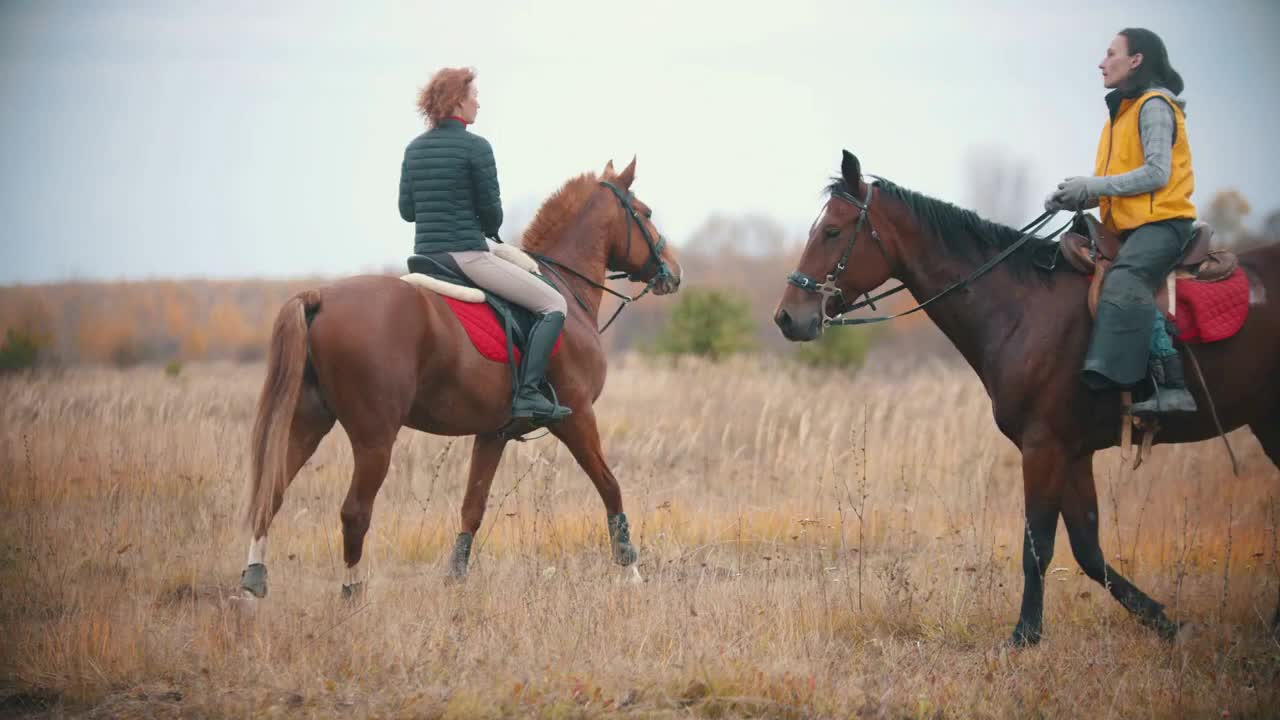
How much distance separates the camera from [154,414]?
10.8 m

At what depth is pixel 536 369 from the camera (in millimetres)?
6207

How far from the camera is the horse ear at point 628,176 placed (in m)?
7.47

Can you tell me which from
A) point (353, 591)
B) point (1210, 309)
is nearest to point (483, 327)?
point (353, 591)

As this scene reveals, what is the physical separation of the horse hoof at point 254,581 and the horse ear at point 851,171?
3.88 m

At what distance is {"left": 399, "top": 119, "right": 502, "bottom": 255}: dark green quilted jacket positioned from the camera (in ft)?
19.8

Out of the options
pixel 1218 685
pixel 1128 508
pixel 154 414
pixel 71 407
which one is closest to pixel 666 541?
pixel 1218 685

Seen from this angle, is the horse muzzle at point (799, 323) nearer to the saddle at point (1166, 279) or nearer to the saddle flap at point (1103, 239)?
the saddle at point (1166, 279)

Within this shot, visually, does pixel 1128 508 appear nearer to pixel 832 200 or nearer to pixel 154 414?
pixel 832 200

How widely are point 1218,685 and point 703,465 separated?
241 inches

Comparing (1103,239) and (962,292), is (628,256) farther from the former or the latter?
(1103,239)

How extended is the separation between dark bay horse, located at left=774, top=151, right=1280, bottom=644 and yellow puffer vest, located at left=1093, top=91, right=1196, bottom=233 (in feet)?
1.39

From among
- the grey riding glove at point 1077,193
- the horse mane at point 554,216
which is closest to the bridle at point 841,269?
the grey riding glove at point 1077,193

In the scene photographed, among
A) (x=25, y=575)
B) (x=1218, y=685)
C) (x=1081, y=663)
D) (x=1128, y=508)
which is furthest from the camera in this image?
(x=1128, y=508)

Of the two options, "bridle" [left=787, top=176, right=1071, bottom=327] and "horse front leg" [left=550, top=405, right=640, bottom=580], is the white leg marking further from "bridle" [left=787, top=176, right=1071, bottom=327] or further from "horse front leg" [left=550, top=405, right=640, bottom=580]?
"bridle" [left=787, top=176, right=1071, bottom=327]
